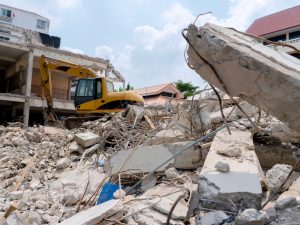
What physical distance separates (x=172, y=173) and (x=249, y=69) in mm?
1748

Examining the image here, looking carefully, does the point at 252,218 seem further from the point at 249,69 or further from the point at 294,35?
the point at 294,35

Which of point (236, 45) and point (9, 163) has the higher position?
point (236, 45)

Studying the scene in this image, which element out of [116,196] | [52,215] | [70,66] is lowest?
[52,215]

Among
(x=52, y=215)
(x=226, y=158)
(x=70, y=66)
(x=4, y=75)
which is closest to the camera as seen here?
(x=226, y=158)

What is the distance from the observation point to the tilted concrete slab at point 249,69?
284 centimetres

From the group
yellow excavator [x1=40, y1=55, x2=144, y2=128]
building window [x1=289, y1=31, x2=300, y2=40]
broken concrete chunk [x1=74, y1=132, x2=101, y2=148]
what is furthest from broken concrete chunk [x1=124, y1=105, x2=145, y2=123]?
building window [x1=289, y1=31, x2=300, y2=40]

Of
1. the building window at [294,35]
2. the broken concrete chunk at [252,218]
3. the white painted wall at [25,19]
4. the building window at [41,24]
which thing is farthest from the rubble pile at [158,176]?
the building window at [41,24]

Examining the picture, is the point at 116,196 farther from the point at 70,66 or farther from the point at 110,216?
the point at 70,66

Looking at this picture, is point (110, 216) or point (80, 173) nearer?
point (110, 216)

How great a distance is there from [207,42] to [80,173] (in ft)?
11.3

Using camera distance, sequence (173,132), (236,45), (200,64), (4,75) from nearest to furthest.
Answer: (236,45)
(200,64)
(173,132)
(4,75)

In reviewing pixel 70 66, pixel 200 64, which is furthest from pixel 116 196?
pixel 70 66

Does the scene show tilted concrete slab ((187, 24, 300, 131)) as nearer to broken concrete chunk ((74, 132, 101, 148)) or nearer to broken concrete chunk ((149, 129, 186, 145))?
broken concrete chunk ((149, 129, 186, 145))

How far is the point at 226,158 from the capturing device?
12.9 ft
